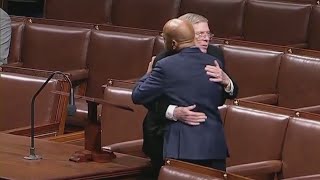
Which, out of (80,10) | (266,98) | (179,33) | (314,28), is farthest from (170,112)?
(80,10)

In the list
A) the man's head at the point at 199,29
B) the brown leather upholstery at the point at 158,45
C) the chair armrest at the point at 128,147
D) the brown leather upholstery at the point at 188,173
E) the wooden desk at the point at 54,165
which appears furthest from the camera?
the brown leather upholstery at the point at 158,45

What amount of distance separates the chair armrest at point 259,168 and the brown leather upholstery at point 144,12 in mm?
844

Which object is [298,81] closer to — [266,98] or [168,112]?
[266,98]

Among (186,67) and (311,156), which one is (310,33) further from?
(186,67)

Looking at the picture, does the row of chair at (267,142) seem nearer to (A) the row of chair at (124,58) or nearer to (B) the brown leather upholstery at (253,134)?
(B) the brown leather upholstery at (253,134)

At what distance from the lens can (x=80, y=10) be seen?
7.38 ft

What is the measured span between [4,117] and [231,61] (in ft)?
1.64

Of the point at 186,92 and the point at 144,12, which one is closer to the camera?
the point at 186,92

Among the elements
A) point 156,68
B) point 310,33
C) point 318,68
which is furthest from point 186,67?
point 310,33

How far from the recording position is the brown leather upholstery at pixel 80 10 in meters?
2.22

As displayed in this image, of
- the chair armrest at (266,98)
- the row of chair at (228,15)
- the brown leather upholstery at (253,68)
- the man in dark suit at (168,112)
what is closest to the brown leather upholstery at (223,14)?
the row of chair at (228,15)

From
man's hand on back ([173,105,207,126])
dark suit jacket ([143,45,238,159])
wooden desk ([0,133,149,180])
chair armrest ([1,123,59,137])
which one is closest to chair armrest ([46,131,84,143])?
chair armrest ([1,123,59,137])

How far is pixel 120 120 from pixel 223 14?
0.62m

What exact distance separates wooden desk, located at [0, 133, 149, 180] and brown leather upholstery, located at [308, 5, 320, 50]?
80 cm
